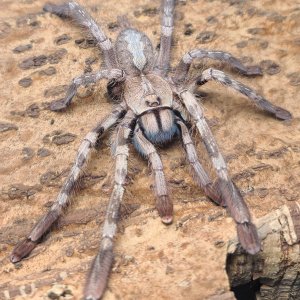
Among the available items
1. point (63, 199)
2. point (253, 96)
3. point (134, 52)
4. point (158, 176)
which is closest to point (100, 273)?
point (63, 199)

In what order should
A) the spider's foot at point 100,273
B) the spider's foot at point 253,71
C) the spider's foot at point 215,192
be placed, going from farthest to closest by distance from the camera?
the spider's foot at point 253,71 < the spider's foot at point 215,192 < the spider's foot at point 100,273

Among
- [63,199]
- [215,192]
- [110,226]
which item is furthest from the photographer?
[63,199]

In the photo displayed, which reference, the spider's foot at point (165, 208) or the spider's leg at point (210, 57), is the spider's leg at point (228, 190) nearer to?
the spider's foot at point (165, 208)

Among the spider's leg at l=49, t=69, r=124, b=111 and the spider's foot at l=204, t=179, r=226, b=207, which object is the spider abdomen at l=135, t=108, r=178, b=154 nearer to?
the spider's leg at l=49, t=69, r=124, b=111

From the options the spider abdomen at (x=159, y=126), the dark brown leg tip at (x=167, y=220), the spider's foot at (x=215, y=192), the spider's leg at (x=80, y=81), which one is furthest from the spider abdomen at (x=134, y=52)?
the dark brown leg tip at (x=167, y=220)

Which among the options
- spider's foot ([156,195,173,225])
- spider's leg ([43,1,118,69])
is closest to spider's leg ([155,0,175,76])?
spider's leg ([43,1,118,69])

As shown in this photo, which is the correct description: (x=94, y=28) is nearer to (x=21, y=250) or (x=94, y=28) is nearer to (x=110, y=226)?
(x=110, y=226)
